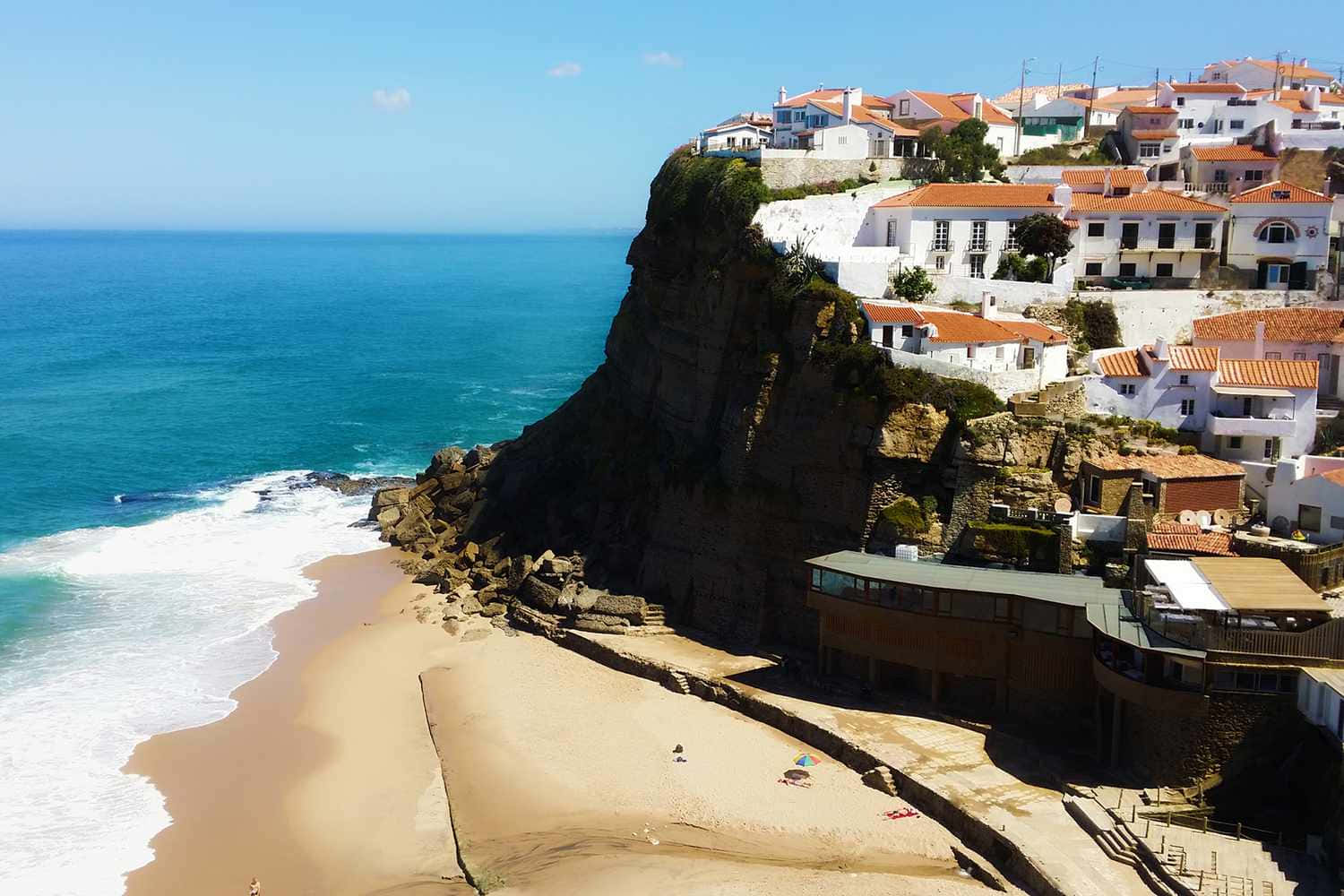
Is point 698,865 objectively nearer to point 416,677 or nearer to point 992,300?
point 416,677

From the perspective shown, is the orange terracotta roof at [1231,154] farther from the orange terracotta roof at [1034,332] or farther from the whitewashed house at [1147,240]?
the orange terracotta roof at [1034,332]

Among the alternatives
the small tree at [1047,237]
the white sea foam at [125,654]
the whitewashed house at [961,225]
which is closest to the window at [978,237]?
the whitewashed house at [961,225]

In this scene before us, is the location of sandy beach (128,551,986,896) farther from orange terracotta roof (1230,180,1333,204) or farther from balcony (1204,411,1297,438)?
orange terracotta roof (1230,180,1333,204)

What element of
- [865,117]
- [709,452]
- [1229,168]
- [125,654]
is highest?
[865,117]

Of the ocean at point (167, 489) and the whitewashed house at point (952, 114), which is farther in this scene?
the whitewashed house at point (952, 114)

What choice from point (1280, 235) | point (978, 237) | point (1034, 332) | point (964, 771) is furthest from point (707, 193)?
point (964, 771)

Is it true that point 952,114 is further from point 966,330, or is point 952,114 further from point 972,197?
point 966,330
